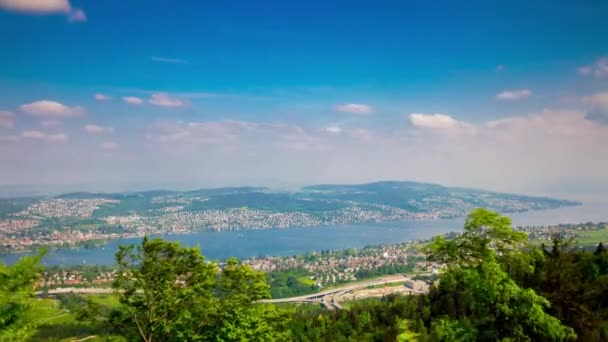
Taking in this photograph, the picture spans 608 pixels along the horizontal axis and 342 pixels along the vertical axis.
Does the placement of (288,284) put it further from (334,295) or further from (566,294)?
(566,294)

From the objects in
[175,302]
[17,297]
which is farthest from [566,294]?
[17,297]

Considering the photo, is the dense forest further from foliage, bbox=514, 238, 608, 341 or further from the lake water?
the lake water

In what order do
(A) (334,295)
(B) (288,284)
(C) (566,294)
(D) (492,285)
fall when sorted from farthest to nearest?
1. (B) (288,284)
2. (A) (334,295)
3. (C) (566,294)
4. (D) (492,285)

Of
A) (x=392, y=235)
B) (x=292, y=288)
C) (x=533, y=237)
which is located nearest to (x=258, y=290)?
(x=292, y=288)

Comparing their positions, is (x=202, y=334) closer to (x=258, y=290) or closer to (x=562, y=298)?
(x=258, y=290)

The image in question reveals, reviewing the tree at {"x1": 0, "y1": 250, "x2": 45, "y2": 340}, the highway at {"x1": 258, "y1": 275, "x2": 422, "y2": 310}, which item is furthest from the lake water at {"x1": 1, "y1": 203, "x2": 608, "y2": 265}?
the tree at {"x1": 0, "y1": 250, "x2": 45, "y2": 340}

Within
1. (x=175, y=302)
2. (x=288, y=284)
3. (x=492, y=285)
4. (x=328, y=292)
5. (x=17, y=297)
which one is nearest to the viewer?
(x=17, y=297)
